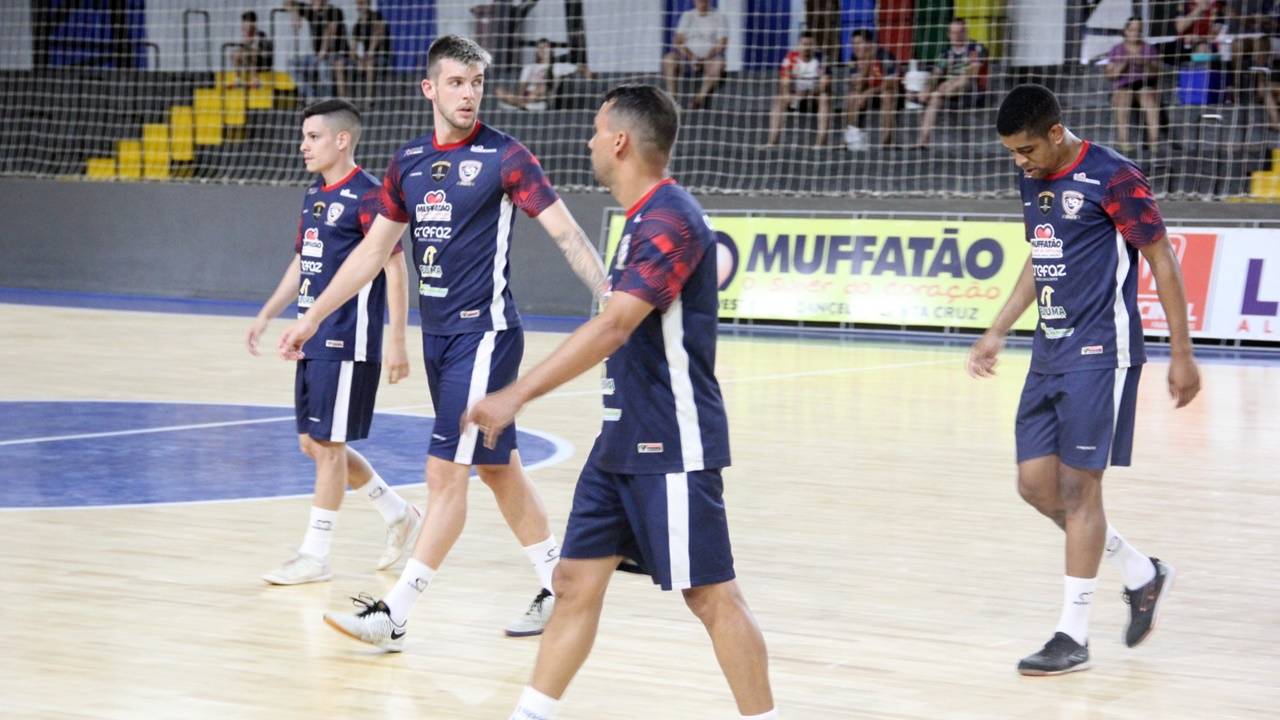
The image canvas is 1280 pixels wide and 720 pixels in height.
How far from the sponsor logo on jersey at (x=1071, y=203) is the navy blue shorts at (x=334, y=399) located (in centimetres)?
269

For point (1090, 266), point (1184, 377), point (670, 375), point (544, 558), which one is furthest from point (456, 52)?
point (1184, 377)

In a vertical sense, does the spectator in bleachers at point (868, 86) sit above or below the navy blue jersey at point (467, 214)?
above

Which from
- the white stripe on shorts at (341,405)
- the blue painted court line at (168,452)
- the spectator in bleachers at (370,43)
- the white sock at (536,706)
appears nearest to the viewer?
the white sock at (536,706)

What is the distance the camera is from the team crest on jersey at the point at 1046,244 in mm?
5210

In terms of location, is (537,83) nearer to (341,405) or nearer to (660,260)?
(341,405)

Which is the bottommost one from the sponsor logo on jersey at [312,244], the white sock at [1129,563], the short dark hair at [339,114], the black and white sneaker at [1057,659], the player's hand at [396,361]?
the black and white sneaker at [1057,659]

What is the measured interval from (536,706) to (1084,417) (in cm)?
213

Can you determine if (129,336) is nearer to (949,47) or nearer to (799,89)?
(799,89)

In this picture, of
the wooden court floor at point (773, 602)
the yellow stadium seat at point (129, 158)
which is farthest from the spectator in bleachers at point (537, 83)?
the wooden court floor at point (773, 602)

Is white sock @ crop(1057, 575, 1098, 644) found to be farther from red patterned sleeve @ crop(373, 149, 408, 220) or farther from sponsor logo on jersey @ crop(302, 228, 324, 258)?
sponsor logo on jersey @ crop(302, 228, 324, 258)

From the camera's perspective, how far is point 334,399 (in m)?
6.25

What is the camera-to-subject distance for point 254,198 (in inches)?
875

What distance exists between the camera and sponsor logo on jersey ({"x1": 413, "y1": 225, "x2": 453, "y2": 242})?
17.9ft

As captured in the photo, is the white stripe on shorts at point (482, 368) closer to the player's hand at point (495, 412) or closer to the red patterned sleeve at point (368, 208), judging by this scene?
the red patterned sleeve at point (368, 208)
